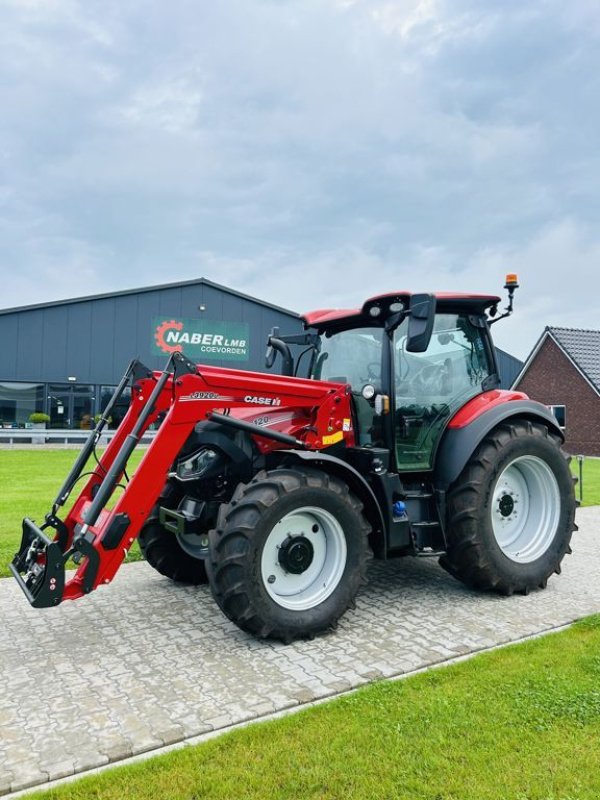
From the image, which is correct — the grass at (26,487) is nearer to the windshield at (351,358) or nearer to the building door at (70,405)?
the windshield at (351,358)

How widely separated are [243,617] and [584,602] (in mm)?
2939

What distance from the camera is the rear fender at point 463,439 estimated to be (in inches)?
194

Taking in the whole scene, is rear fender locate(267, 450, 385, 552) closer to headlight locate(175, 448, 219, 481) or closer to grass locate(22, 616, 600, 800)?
headlight locate(175, 448, 219, 481)

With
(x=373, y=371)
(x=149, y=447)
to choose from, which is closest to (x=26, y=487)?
(x=149, y=447)

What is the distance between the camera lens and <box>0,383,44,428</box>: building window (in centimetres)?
2572

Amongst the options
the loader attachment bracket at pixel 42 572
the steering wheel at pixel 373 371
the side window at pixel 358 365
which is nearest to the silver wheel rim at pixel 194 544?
the loader attachment bracket at pixel 42 572

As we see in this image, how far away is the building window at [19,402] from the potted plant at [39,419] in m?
0.41

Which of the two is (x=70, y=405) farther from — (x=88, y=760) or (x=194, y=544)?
(x=88, y=760)

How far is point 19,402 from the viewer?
1026 inches

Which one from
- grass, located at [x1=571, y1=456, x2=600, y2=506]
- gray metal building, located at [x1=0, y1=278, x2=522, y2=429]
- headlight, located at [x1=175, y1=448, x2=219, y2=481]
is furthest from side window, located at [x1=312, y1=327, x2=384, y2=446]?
gray metal building, located at [x1=0, y1=278, x2=522, y2=429]

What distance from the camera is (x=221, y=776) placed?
2.63 metres

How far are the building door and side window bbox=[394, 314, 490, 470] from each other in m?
24.0

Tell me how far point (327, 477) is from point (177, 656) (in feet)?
4.92

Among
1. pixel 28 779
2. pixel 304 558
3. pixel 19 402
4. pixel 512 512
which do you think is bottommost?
pixel 28 779
